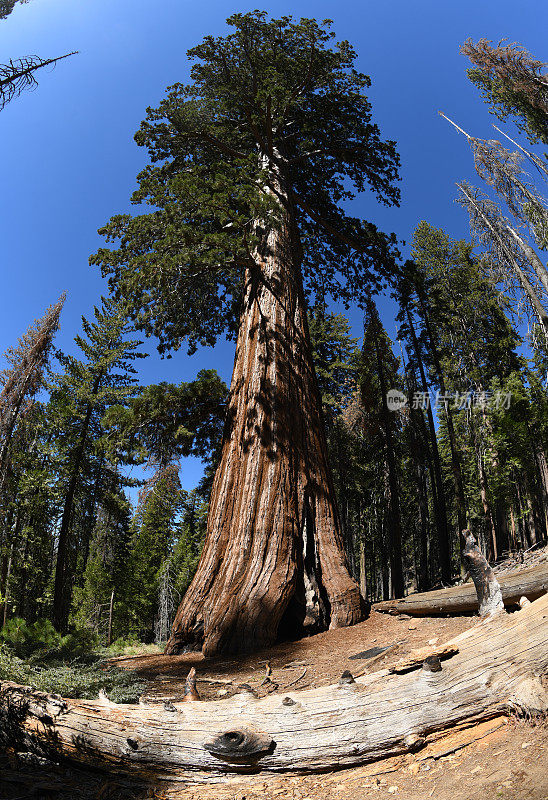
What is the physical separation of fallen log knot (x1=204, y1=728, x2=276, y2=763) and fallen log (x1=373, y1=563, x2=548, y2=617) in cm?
223

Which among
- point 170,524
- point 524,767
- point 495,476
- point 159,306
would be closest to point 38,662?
point 524,767

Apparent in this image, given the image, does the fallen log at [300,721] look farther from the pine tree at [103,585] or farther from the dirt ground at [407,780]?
the pine tree at [103,585]

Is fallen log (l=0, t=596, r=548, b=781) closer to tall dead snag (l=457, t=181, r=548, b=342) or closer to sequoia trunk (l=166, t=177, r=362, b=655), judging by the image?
sequoia trunk (l=166, t=177, r=362, b=655)

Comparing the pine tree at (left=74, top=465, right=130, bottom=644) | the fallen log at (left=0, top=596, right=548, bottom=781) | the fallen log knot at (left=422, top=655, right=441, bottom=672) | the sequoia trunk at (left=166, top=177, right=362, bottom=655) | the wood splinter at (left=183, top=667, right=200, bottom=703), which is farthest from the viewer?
the pine tree at (left=74, top=465, right=130, bottom=644)

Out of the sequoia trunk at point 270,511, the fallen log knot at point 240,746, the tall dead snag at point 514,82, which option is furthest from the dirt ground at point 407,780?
the tall dead snag at point 514,82

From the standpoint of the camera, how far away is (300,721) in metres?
2.52

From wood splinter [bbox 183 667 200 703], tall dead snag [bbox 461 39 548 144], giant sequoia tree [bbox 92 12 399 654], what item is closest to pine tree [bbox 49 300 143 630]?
giant sequoia tree [bbox 92 12 399 654]

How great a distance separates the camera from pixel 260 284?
733 centimetres

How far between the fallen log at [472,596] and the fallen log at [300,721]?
0.79 metres

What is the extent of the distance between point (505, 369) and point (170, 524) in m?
23.5

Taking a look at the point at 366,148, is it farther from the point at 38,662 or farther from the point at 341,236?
the point at 38,662

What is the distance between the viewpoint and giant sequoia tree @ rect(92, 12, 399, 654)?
5.36 metres

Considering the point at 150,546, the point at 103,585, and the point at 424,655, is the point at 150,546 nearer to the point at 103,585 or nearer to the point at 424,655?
the point at 103,585

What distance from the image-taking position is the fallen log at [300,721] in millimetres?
2369
